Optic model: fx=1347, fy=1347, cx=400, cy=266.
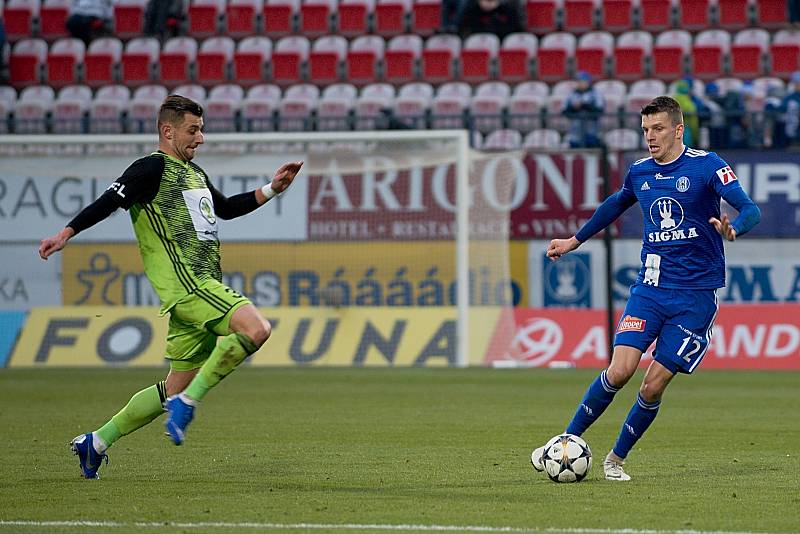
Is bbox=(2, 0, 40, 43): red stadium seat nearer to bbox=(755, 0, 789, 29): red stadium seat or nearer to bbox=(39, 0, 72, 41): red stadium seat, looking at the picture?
bbox=(39, 0, 72, 41): red stadium seat

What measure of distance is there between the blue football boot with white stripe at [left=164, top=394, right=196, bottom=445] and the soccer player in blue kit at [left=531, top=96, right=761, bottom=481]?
2.00 meters

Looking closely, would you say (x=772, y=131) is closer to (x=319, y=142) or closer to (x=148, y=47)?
(x=319, y=142)

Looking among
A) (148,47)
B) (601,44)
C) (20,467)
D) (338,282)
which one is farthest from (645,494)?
(148,47)

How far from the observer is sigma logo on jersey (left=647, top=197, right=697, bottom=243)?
25.8 feet

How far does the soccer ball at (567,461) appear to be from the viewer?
25.2 ft

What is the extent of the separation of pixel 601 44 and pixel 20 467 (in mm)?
17680

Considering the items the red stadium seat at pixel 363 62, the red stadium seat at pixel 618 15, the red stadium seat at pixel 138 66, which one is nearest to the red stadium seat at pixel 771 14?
the red stadium seat at pixel 618 15

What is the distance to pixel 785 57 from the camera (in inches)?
932

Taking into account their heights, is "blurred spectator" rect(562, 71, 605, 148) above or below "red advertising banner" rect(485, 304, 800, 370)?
above

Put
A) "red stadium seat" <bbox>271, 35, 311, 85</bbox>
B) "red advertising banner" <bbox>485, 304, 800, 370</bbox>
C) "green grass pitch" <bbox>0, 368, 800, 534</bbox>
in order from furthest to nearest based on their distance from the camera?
"red stadium seat" <bbox>271, 35, 311, 85</bbox>, "red advertising banner" <bbox>485, 304, 800, 370</bbox>, "green grass pitch" <bbox>0, 368, 800, 534</bbox>

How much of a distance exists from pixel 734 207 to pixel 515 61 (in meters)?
17.2

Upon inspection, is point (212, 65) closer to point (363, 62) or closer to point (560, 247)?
point (363, 62)

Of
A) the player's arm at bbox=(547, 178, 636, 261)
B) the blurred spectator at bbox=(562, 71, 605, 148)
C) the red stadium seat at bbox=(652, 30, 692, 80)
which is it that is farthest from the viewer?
the red stadium seat at bbox=(652, 30, 692, 80)

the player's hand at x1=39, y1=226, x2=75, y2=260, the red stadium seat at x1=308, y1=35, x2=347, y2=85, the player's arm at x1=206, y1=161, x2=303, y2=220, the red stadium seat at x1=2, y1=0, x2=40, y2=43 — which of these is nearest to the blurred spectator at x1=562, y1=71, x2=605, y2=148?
A: the red stadium seat at x1=308, y1=35, x2=347, y2=85
